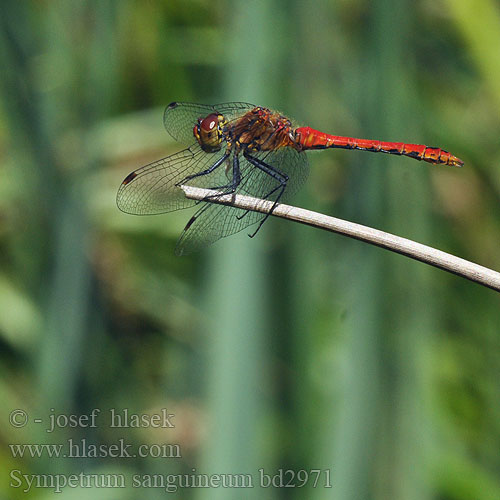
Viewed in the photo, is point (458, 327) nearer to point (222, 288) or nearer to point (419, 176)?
point (419, 176)

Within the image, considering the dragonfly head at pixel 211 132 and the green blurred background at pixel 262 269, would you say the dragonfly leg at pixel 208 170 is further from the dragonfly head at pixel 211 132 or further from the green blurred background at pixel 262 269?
the green blurred background at pixel 262 269

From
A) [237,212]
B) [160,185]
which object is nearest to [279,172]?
[237,212]

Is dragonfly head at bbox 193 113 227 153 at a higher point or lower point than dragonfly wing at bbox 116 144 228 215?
higher

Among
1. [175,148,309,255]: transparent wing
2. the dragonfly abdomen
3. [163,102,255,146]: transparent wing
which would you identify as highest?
[163,102,255,146]: transparent wing

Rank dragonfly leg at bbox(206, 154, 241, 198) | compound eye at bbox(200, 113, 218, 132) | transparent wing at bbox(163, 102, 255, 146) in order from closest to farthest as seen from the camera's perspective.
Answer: dragonfly leg at bbox(206, 154, 241, 198), compound eye at bbox(200, 113, 218, 132), transparent wing at bbox(163, 102, 255, 146)

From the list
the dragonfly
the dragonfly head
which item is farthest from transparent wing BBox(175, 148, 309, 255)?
the dragonfly head

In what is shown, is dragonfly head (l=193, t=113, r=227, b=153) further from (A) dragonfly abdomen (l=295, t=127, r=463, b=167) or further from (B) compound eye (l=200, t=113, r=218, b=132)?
(A) dragonfly abdomen (l=295, t=127, r=463, b=167)

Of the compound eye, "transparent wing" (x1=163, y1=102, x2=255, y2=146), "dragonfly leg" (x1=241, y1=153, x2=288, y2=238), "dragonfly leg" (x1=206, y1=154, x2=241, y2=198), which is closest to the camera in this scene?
"dragonfly leg" (x1=206, y1=154, x2=241, y2=198)

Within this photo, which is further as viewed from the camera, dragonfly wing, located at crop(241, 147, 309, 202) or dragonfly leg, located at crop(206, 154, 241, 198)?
dragonfly wing, located at crop(241, 147, 309, 202)
